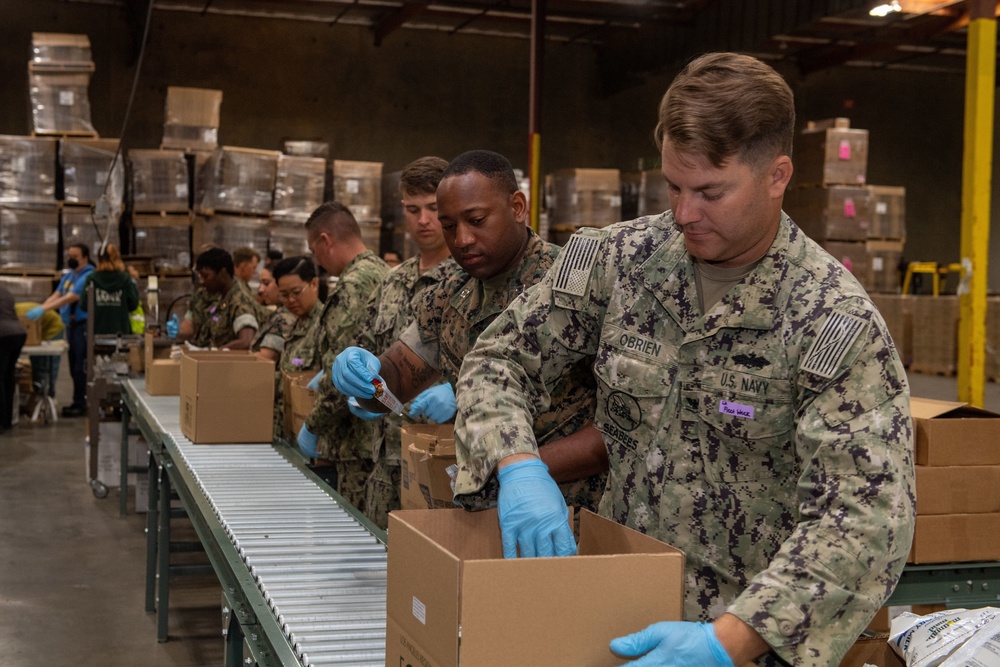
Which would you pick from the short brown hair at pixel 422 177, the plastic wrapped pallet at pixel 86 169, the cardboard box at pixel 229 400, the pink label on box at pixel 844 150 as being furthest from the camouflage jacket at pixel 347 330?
the pink label on box at pixel 844 150

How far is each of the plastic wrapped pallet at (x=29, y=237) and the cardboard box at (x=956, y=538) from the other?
35.3ft

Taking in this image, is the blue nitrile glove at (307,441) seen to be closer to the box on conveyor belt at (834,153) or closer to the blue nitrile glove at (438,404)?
the blue nitrile glove at (438,404)

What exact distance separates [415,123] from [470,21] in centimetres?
170

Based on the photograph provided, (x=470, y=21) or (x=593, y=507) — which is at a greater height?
(x=470, y=21)

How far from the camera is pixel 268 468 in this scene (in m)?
3.64

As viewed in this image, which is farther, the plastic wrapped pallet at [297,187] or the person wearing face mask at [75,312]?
the plastic wrapped pallet at [297,187]

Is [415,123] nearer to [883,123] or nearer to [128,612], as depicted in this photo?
[883,123]

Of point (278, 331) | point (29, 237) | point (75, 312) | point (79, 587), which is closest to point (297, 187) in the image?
point (75, 312)

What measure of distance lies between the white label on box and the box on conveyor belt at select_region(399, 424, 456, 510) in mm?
969

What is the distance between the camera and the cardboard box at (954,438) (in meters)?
2.91

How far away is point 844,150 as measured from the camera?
38.1 ft

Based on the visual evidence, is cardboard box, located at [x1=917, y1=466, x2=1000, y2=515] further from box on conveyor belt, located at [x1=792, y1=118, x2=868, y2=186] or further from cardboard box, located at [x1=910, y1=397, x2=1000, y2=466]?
box on conveyor belt, located at [x1=792, y1=118, x2=868, y2=186]

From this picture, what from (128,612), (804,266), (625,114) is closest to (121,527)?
(128,612)

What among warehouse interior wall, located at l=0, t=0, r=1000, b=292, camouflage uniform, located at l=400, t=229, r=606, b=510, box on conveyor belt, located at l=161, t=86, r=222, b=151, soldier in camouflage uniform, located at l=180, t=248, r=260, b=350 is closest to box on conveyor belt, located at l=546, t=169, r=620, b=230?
warehouse interior wall, located at l=0, t=0, r=1000, b=292
